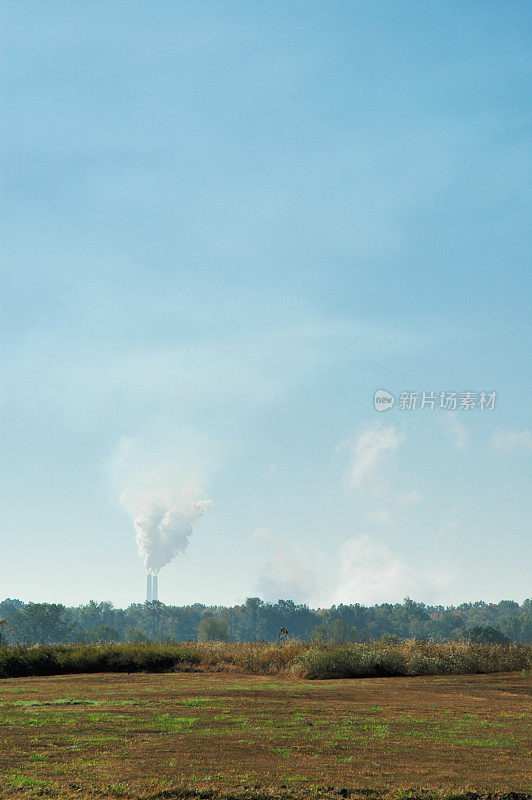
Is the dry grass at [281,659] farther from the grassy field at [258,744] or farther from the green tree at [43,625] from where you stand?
the green tree at [43,625]

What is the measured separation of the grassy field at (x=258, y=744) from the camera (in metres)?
12.1

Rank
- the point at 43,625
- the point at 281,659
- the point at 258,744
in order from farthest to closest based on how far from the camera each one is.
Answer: the point at 43,625 < the point at 281,659 < the point at 258,744

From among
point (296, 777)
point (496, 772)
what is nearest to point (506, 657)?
point (496, 772)

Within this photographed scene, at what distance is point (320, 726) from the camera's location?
17766 millimetres

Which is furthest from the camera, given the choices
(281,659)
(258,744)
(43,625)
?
(43,625)

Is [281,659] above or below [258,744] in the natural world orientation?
below

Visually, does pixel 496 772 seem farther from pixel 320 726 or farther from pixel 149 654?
pixel 149 654

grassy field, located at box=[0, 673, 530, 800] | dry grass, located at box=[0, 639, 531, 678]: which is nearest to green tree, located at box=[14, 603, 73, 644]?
dry grass, located at box=[0, 639, 531, 678]

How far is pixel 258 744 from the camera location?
1538 cm

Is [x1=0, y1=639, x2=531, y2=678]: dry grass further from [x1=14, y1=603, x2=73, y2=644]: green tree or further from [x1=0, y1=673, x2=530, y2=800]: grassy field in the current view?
[x1=14, y1=603, x2=73, y2=644]: green tree

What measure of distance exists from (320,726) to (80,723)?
596 cm

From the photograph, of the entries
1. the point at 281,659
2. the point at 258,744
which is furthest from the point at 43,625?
the point at 258,744

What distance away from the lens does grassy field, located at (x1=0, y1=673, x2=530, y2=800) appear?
475 inches

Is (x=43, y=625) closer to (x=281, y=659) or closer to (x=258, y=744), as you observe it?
(x=281, y=659)
